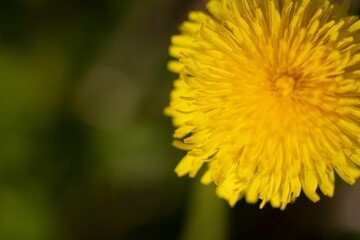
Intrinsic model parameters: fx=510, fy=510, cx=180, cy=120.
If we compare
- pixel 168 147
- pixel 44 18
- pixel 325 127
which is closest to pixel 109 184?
pixel 168 147

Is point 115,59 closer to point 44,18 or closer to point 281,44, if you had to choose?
point 44,18

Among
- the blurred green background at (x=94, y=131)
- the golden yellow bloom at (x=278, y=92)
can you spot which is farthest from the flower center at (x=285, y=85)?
the blurred green background at (x=94, y=131)

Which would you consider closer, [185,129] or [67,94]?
[185,129]

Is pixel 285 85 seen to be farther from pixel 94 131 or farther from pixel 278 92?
pixel 94 131

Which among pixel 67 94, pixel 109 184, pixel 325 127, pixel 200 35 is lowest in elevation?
pixel 109 184

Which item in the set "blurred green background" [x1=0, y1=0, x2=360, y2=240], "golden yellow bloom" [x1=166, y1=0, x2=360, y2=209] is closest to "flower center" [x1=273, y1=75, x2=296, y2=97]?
"golden yellow bloom" [x1=166, y1=0, x2=360, y2=209]

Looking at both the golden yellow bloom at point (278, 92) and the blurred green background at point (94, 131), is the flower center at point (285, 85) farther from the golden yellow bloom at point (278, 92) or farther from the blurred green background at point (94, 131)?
the blurred green background at point (94, 131)
